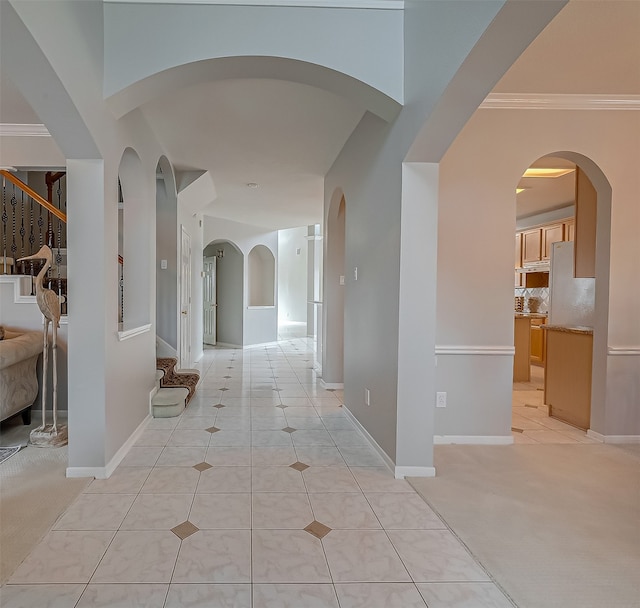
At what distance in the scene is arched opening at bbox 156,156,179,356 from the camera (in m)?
5.41

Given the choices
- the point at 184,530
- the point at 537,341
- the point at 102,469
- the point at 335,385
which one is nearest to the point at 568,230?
the point at 537,341

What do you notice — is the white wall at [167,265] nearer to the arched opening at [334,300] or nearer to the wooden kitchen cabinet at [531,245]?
the arched opening at [334,300]

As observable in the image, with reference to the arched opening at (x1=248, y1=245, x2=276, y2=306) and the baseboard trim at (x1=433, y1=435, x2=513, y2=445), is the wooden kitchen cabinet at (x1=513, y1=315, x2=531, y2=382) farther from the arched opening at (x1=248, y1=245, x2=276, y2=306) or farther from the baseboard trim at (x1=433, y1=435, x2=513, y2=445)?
the arched opening at (x1=248, y1=245, x2=276, y2=306)

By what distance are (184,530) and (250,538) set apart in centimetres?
36

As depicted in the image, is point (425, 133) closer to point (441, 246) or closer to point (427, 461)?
point (441, 246)

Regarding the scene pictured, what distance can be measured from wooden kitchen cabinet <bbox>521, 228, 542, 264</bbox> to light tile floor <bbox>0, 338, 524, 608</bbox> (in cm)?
566

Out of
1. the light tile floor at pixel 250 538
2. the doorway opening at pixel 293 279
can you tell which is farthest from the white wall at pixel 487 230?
the doorway opening at pixel 293 279

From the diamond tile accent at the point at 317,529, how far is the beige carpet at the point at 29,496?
1.37 m

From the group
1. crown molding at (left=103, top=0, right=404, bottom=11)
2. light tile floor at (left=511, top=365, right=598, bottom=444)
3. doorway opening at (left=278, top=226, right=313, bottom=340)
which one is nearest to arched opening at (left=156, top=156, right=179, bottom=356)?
crown molding at (left=103, top=0, right=404, bottom=11)

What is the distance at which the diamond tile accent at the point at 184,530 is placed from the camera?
6.97 ft

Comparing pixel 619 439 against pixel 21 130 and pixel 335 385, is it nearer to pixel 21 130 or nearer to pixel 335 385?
pixel 335 385

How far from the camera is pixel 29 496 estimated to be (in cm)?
252

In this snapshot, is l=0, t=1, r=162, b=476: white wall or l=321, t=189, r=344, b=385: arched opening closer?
l=0, t=1, r=162, b=476: white wall

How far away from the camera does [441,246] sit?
138 inches
